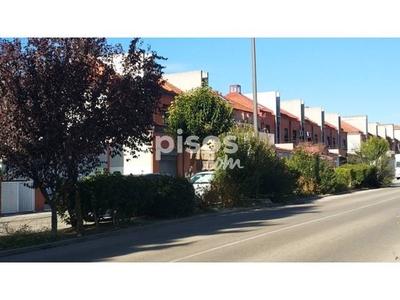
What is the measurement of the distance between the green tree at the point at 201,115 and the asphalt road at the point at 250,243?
30.8ft

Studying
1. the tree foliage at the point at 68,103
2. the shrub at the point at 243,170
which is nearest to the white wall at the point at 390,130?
the shrub at the point at 243,170

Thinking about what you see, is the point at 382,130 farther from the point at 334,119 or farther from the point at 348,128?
the point at 334,119

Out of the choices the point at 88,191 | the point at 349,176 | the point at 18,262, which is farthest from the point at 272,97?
the point at 18,262

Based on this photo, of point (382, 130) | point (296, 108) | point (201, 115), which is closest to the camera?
point (201, 115)

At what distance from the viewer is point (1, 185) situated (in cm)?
1839

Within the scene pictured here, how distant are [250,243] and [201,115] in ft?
46.3

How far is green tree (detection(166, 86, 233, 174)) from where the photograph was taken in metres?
23.9

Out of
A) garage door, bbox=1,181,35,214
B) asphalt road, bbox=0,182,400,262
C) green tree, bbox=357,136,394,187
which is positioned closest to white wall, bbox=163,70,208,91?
green tree, bbox=357,136,394,187

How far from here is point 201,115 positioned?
23828mm

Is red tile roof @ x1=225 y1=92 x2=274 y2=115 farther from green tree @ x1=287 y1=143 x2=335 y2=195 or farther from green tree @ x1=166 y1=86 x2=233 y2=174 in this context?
green tree @ x1=166 y1=86 x2=233 y2=174

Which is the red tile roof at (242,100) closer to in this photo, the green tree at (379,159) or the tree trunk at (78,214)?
the green tree at (379,159)

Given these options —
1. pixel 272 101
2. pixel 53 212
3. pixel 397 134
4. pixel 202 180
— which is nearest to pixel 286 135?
pixel 272 101

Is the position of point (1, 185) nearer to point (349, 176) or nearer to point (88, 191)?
point (88, 191)

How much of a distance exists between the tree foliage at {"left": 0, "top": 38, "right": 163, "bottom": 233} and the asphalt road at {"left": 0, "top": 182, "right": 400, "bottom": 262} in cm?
225
